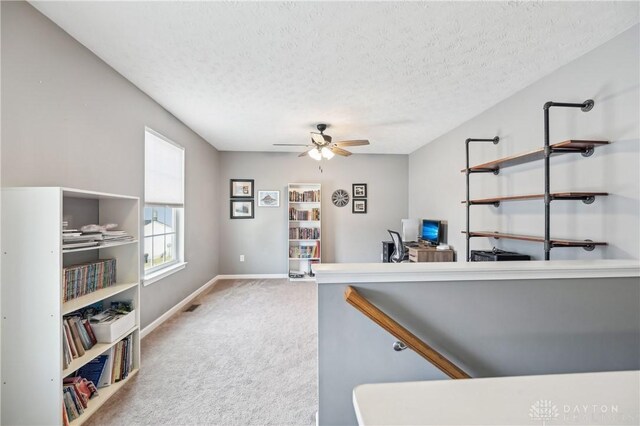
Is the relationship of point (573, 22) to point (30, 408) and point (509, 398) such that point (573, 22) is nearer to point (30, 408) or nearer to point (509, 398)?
point (509, 398)

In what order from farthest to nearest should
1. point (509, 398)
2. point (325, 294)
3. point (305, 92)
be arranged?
point (305, 92), point (325, 294), point (509, 398)

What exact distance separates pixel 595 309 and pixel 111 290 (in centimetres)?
309

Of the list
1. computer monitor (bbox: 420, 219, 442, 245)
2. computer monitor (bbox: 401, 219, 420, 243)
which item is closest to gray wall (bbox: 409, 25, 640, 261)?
computer monitor (bbox: 420, 219, 442, 245)

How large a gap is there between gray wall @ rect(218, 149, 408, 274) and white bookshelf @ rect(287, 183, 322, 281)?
15cm

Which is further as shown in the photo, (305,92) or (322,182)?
(322,182)

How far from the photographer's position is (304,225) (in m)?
5.34

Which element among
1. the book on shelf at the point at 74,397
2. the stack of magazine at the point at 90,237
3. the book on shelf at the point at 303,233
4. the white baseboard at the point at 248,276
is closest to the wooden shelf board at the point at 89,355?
the book on shelf at the point at 74,397

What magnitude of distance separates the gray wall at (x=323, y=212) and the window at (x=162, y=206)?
155cm

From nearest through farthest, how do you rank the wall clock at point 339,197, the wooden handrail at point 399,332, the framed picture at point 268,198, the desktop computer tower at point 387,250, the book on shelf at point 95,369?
the wooden handrail at point 399,332, the book on shelf at point 95,369, the desktop computer tower at point 387,250, the framed picture at point 268,198, the wall clock at point 339,197

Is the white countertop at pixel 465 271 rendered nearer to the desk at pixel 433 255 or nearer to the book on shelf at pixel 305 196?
the desk at pixel 433 255

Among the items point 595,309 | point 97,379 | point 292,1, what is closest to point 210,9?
point 292,1

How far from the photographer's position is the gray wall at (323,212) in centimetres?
522

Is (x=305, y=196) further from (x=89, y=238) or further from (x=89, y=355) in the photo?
(x=89, y=355)

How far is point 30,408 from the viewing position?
1.42 meters
